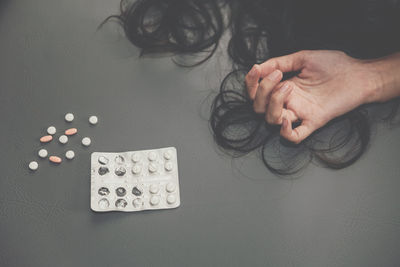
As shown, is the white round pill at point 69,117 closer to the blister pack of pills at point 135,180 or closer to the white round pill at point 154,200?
the blister pack of pills at point 135,180

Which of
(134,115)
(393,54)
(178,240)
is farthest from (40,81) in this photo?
(393,54)

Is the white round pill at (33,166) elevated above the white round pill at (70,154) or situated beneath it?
situated beneath

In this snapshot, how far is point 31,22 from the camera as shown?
0.98 metres

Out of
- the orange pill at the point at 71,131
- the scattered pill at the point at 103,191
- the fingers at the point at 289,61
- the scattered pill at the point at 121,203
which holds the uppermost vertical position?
the fingers at the point at 289,61

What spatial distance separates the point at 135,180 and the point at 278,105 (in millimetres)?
393

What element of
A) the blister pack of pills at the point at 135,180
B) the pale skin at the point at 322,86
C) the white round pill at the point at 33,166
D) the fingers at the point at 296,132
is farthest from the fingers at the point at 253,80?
the white round pill at the point at 33,166

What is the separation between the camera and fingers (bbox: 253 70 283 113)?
30.2 inches

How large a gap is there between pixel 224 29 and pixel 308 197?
1.68 ft

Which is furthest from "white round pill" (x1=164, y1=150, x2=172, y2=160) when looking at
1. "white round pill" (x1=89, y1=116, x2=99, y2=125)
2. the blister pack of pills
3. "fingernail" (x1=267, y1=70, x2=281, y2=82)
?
"fingernail" (x1=267, y1=70, x2=281, y2=82)

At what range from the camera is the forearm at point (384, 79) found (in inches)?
34.2

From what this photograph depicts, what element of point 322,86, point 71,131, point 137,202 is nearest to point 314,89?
point 322,86

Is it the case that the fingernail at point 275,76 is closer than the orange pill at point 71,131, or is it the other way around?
the fingernail at point 275,76

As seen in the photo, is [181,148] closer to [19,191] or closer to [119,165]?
[119,165]

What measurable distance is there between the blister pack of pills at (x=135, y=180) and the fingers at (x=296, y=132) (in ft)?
0.91
